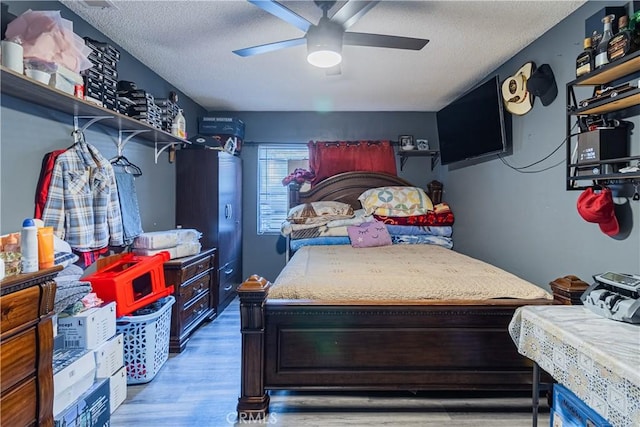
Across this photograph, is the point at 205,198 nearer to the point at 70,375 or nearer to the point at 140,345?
the point at 140,345

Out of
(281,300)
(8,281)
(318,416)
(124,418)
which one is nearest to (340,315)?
(281,300)

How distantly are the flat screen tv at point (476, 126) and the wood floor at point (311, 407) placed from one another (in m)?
1.91

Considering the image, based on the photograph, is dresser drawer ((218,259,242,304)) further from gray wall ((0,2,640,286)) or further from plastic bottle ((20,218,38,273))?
plastic bottle ((20,218,38,273))

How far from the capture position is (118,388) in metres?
2.11

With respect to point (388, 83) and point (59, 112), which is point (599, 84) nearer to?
point (388, 83)

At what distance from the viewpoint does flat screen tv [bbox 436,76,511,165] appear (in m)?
2.97

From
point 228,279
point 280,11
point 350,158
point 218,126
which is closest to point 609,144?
point 280,11

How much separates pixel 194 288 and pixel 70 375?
1.52 m

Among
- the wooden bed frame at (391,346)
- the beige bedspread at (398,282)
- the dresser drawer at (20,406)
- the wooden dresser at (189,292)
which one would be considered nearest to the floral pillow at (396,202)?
the beige bedspread at (398,282)

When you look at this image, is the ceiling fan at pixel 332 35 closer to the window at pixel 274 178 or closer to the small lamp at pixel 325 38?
the small lamp at pixel 325 38

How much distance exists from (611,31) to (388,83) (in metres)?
1.99

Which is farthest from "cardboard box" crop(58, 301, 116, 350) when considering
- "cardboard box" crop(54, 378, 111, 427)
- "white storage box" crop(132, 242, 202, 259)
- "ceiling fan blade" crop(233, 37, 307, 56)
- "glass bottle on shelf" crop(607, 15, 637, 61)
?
"glass bottle on shelf" crop(607, 15, 637, 61)

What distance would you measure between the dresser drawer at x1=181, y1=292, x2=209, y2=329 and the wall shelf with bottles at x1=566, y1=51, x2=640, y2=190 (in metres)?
2.87

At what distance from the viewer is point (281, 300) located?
2.03 m
